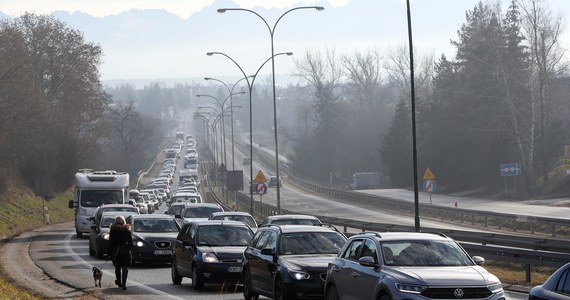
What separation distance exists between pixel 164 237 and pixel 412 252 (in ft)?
53.3

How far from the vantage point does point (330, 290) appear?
16.7 meters

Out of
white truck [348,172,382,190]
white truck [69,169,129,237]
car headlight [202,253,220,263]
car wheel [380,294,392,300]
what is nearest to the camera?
car wheel [380,294,392,300]

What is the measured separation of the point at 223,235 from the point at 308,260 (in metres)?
6.09

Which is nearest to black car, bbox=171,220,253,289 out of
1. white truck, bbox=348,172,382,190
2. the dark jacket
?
the dark jacket

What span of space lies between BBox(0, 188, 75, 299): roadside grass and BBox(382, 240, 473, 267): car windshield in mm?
37976

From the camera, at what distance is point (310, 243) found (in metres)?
19.7

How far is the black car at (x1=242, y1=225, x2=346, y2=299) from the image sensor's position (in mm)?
18016

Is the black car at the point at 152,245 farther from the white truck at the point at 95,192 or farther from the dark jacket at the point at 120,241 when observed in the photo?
the white truck at the point at 95,192

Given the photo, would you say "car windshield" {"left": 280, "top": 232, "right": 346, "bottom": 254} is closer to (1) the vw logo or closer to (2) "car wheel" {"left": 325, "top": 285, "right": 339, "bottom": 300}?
(2) "car wheel" {"left": 325, "top": 285, "right": 339, "bottom": 300}

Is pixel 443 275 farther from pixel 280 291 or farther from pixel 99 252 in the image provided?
pixel 99 252

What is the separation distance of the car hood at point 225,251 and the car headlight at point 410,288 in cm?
938

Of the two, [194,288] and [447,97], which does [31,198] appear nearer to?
[447,97]

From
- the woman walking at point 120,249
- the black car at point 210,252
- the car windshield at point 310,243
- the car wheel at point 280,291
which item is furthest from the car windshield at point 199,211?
the car wheel at point 280,291

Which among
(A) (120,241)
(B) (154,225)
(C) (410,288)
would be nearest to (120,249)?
(A) (120,241)
